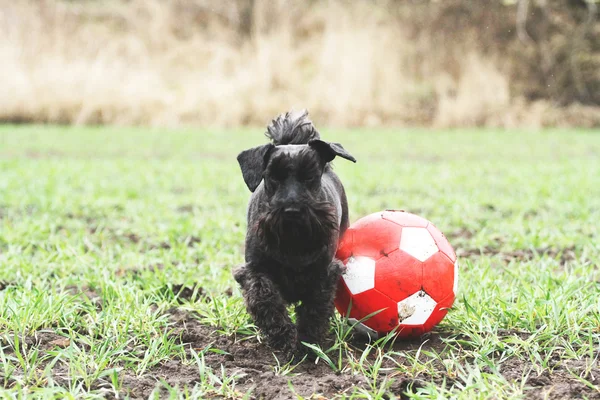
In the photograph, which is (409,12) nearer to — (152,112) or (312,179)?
(152,112)

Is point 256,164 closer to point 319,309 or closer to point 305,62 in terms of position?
point 319,309

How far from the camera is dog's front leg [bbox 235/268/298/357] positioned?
314 centimetres

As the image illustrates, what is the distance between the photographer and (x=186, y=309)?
373cm

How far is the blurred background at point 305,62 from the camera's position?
55.9 ft

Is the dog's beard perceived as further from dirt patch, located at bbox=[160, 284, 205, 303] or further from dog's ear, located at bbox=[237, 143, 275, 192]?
dirt patch, located at bbox=[160, 284, 205, 303]

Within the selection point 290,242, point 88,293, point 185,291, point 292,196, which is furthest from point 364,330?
point 88,293

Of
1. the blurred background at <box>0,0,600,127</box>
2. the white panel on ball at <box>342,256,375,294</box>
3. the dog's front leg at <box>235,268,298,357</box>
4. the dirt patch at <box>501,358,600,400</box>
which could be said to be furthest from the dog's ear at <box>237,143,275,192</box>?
the blurred background at <box>0,0,600,127</box>

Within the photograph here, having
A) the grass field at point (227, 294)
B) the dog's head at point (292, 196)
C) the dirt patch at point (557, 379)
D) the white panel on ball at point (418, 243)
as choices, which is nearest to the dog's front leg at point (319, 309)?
the grass field at point (227, 294)

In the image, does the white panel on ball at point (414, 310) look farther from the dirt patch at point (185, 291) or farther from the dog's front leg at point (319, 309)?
the dirt patch at point (185, 291)

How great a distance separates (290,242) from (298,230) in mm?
86

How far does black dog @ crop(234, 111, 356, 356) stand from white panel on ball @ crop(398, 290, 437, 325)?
1.12 feet

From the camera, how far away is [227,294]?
13.4 ft

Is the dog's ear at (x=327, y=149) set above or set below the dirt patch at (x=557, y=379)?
above

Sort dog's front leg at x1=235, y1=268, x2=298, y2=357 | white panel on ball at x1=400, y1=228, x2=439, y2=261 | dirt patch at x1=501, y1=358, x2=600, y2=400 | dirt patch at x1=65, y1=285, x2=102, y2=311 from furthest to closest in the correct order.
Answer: dirt patch at x1=65, y1=285, x2=102, y2=311
white panel on ball at x1=400, y1=228, x2=439, y2=261
dog's front leg at x1=235, y1=268, x2=298, y2=357
dirt patch at x1=501, y1=358, x2=600, y2=400
